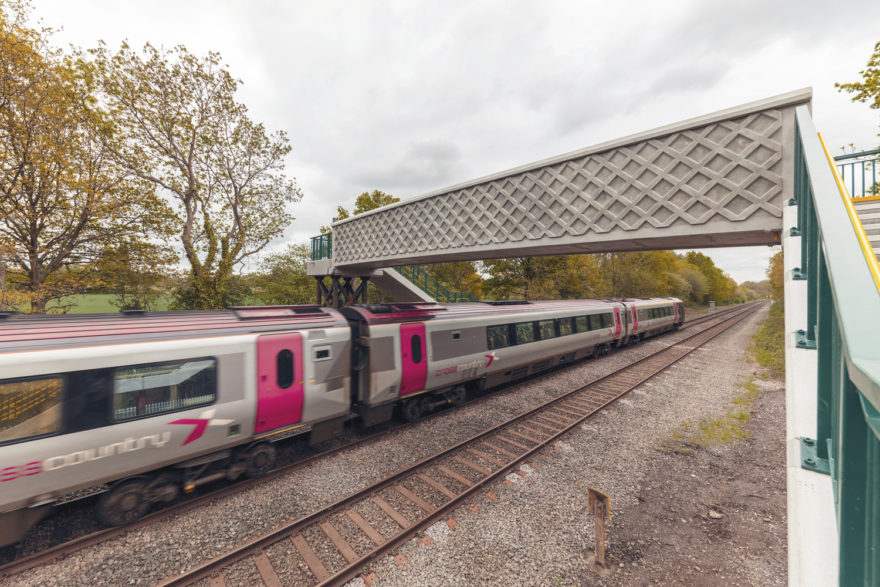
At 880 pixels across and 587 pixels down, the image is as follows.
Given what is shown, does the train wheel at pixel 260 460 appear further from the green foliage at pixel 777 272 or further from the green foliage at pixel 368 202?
the green foliage at pixel 777 272

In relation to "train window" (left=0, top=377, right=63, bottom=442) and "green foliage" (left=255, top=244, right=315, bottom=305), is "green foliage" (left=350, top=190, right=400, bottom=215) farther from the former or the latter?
"train window" (left=0, top=377, right=63, bottom=442)

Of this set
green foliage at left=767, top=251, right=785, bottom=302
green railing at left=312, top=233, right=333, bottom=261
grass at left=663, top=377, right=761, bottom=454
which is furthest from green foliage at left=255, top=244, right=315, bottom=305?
green foliage at left=767, top=251, right=785, bottom=302

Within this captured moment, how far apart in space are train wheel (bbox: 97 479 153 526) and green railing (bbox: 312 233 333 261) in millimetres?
19930

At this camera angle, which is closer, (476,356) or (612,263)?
(476,356)

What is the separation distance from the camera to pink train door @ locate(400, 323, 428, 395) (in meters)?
7.89

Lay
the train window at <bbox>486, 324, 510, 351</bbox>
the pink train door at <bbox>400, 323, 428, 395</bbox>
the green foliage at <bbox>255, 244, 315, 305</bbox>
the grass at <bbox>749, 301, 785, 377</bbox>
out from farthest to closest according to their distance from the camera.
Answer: the green foliage at <bbox>255, 244, 315, 305</bbox> → the grass at <bbox>749, 301, 785, 377</bbox> → the train window at <bbox>486, 324, 510, 351</bbox> → the pink train door at <bbox>400, 323, 428, 395</bbox>

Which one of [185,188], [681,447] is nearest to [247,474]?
[681,447]

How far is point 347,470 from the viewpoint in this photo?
6.49 m

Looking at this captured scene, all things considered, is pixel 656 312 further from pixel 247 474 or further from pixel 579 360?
pixel 247 474

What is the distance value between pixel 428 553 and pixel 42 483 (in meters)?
5.25

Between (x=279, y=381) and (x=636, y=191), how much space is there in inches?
398

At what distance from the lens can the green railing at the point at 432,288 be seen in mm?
23672

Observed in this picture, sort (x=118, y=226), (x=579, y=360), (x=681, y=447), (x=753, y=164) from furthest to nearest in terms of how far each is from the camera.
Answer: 1. (x=579, y=360)
2. (x=118, y=226)
3. (x=681, y=447)
4. (x=753, y=164)

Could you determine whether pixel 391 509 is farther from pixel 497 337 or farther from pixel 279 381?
pixel 497 337
